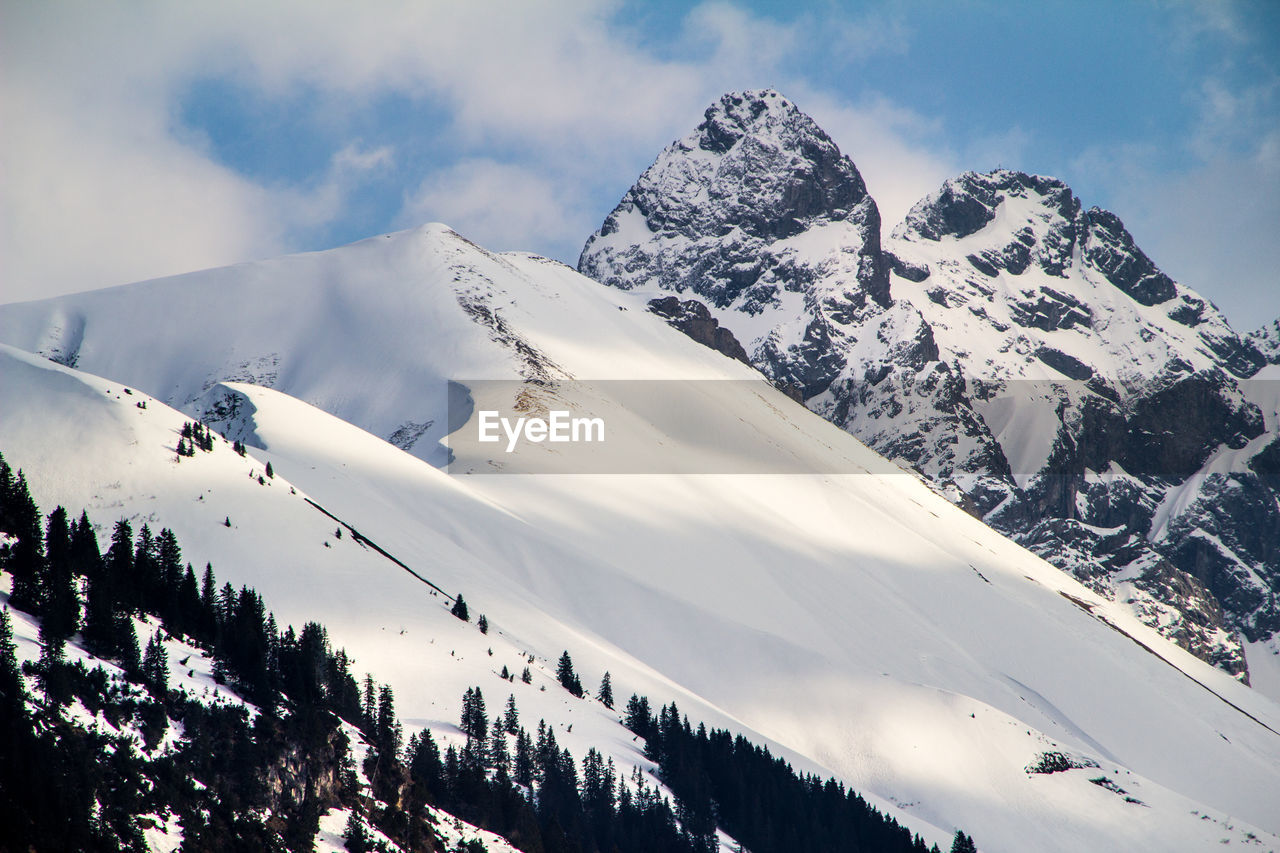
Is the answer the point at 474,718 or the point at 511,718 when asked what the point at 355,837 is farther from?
the point at 511,718

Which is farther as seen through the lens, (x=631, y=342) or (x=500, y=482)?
(x=631, y=342)

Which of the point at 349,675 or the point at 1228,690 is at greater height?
the point at 1228,690

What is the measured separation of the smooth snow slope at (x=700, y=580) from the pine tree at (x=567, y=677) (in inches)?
104

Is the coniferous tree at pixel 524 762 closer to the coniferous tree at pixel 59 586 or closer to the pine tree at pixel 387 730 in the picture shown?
the pine tree at pixel 387 730

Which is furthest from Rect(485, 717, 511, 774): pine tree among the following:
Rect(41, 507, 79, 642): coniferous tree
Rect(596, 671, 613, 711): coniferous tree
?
Rect(41, 507, 79, 642): coniferous tree

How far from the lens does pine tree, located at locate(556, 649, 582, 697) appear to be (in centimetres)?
6900

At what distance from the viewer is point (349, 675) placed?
54.1 m

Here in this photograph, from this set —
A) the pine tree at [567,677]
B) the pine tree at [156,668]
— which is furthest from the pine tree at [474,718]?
the pine tree at [156,668]

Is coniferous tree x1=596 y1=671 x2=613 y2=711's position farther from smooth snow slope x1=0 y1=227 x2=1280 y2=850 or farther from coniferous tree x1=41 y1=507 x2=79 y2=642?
coniferous tree x1=41 y1=507 x2=79 y2=642

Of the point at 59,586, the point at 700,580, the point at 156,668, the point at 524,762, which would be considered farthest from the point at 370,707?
the point at 700,580

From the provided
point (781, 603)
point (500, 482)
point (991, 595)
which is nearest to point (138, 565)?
point (500, 482)

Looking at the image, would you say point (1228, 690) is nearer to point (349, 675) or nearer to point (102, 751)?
point (349, 675)

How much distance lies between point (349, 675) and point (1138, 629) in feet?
491

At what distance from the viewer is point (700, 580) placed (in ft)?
374
